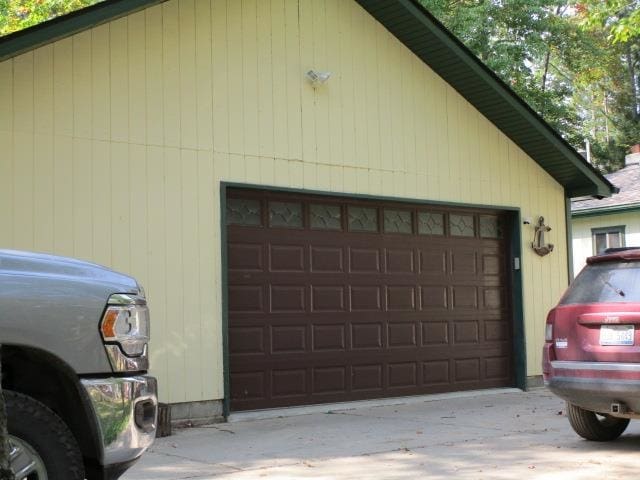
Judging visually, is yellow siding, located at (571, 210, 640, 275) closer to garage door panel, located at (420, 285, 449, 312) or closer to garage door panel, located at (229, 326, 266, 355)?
garage door panel, located at (420, 285, 449, 312)

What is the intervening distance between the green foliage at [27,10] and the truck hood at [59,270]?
20354 millimetres

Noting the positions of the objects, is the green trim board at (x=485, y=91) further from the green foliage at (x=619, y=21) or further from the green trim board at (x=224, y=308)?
the green trim board at (x=224, y=308)

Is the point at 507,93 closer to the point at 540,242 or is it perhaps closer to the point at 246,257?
the point at 540,242

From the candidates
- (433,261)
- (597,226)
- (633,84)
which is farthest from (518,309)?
(633,84)

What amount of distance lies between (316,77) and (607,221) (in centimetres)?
1186

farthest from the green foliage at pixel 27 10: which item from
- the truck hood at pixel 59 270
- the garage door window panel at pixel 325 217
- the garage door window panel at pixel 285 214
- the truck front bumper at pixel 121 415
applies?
the truck front bumper at pixel 121 415

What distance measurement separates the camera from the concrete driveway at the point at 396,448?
6793mm

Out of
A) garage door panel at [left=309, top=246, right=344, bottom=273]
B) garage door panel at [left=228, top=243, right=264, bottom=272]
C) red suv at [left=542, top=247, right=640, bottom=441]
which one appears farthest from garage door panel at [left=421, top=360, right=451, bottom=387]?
red suv at [left=542, top=247, right=640, bottom=441]

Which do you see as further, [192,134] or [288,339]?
[288,339]

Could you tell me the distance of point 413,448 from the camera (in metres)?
7.89

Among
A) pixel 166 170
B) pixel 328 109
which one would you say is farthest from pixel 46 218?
pixel 328 109

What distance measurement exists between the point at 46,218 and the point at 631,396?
573cm

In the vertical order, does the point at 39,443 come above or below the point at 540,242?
below

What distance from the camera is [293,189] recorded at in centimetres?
1066
